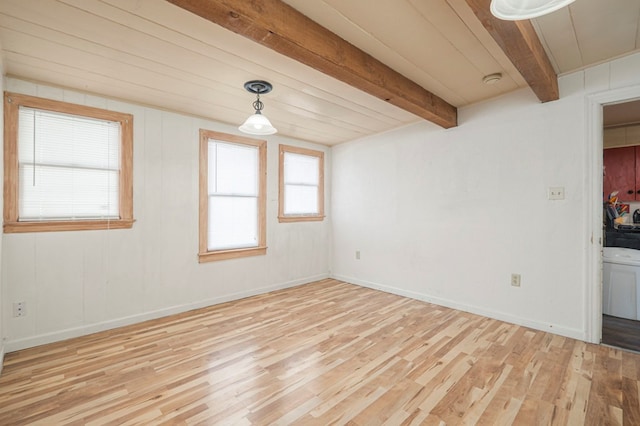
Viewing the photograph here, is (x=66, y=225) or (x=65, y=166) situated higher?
(x=65, y=166)

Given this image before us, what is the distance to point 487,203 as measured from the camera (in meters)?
3.20

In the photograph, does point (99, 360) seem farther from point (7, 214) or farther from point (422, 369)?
point (422, 369)

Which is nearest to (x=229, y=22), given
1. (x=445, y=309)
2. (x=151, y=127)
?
(x=151, y=127)

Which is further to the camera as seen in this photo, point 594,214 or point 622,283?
point 622,283

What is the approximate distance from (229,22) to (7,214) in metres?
2.58

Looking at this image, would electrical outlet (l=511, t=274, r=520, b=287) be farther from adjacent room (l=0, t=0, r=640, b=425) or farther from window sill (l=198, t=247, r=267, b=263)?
window sill (l=198, t=247, r=267, b=263)


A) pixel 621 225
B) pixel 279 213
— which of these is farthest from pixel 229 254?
pixel 621 225

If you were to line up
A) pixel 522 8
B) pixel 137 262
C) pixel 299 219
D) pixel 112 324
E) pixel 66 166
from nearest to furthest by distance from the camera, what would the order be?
pixel 522 8 → pixel 66 166 → pixel 112 324 → pixel 137 262 → pixel 299 219

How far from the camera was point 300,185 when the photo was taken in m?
4.70

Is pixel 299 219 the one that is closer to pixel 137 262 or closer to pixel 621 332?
pixel 137 262

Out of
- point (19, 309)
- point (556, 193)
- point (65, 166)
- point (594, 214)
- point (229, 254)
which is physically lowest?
point (19, 309)

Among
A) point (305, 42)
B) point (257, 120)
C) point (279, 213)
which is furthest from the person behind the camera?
point (279, 213)

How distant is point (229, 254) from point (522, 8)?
11.8 feet

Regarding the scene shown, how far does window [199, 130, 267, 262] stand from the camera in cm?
360
